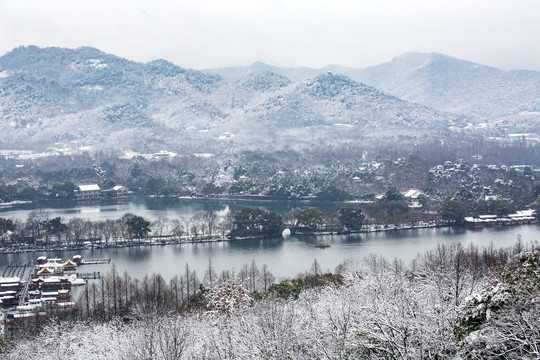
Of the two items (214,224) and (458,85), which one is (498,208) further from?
(458,85)

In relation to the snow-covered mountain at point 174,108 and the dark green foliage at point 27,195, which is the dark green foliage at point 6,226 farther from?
the snow-covered mountain at point 174,108

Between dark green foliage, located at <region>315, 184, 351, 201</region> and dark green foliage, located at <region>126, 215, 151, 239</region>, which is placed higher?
dark green foliage, located at <region>315, 184, 351, 201</region>

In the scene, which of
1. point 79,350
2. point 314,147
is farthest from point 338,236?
point 314,147

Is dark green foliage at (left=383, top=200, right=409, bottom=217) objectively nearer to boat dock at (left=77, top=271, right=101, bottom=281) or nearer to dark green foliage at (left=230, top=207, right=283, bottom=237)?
dark green foliage at (left=230, top=207, right=283, bottom=237)

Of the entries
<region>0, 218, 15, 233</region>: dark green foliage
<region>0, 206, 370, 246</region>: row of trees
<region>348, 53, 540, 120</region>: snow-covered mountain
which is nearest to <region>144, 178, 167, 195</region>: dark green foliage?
<region>0, 206, 370, 246</region>: row of trees

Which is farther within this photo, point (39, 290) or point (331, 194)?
point (331, 194)

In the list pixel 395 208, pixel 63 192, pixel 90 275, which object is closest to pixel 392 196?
pixel 395 208

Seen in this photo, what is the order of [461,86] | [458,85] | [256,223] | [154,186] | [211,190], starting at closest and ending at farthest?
[256,223] < [211,190] < [154,186] < [461,86] < [458,85]

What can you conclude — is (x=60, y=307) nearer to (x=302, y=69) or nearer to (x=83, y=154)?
(x=83, y=154)

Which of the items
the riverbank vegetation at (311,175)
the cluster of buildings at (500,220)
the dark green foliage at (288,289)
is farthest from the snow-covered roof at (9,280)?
the riverbank vegetation at (311,175)
